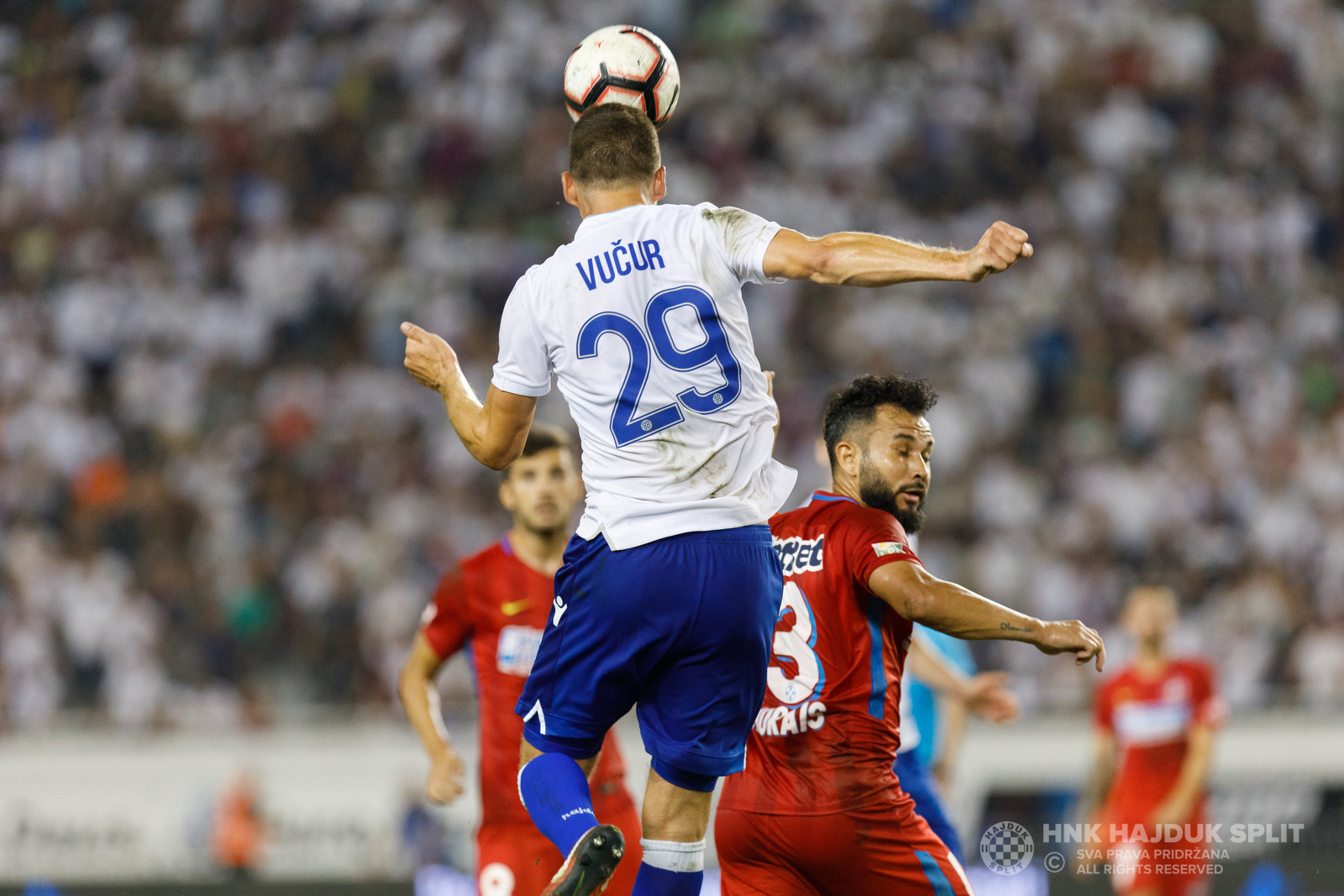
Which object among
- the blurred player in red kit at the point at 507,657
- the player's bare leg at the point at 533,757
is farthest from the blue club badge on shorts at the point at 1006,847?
the player's bare leg at the point at 533,757

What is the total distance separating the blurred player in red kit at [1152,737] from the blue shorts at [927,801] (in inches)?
137

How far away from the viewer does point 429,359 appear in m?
4.65

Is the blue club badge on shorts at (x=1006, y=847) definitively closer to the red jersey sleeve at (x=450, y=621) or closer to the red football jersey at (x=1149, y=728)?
the red football jersey at (x=1149, y=728)

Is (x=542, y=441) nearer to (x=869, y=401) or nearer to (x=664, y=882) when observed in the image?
(x=869, y=401)

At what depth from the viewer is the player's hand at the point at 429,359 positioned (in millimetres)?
4629

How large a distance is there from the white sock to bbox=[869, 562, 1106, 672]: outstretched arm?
0.93m

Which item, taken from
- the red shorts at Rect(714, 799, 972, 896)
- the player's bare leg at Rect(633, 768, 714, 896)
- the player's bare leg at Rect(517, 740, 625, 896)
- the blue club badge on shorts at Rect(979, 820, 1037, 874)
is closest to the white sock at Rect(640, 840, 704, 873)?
the player's bare leg at Rect(633, 768, 714, 896)

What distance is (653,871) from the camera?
4250 mm

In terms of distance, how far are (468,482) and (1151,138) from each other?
28.3 ft

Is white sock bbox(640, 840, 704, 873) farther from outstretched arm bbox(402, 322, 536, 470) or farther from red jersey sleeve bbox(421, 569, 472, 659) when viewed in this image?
red jersey sleeve bbox(421, 569, 472, 659)

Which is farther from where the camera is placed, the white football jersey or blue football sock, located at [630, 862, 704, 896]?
blue football sock, located at [630, 862, 704, 896]

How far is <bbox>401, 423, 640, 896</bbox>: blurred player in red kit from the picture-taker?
19.1 feet

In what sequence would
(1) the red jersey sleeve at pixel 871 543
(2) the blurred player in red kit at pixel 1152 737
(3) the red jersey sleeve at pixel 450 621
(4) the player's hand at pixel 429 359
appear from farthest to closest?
(2) the blurred player in red kit at pixel 1152 737
(3) the red jersey sleeve at pixel 450 621
(4) the player's hand at pixel 429 359
(1) the red jersey sleeve at pixel 871 543

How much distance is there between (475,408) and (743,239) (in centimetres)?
100
